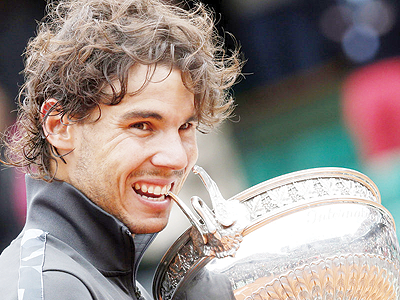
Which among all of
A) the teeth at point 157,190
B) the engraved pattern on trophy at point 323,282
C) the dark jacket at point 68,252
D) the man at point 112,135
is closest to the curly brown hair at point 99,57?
the man at point 112,135

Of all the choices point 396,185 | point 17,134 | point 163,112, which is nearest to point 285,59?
point 396,185

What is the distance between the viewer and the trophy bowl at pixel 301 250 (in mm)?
809

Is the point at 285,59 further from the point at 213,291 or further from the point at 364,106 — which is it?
the point at 213,291

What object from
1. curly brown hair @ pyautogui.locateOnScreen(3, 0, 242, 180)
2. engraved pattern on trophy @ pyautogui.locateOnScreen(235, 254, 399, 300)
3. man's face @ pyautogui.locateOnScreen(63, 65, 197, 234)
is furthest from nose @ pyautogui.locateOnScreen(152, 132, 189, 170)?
engraved pattern on trophy @ pyautogui.locateOnScreen(235, 254, 399, 300)

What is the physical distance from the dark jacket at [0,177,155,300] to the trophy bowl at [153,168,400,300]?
138 mm

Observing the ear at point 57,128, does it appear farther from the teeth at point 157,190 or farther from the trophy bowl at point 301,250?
the trophy bowl at point 301,250

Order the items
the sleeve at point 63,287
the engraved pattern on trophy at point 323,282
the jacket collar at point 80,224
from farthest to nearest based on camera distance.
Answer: the jacket collar at point 80,224, the engraved pattern on trophy at point 323,282, the sleeve at point 63,287

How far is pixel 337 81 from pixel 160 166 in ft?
9.99

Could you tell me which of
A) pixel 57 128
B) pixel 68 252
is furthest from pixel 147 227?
pixel 57 128

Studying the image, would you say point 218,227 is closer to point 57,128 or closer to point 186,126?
point 186,126

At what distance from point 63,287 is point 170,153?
0.38 m

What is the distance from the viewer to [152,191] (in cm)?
101

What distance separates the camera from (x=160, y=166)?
97 cm

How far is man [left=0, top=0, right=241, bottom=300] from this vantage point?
0.93 meters
